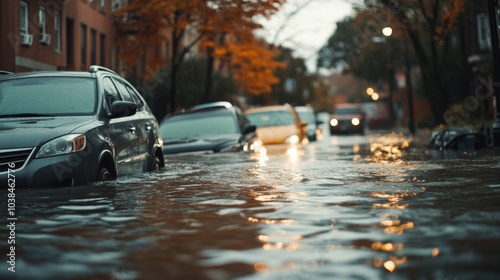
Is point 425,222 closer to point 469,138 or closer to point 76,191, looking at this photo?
point 76,191

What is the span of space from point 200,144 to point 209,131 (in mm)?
1026

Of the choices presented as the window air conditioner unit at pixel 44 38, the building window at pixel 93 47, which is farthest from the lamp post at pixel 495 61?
the building window at pixel 93 47

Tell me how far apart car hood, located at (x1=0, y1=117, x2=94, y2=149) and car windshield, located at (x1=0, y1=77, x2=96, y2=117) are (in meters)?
0.30

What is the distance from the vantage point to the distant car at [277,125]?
90.5 ft

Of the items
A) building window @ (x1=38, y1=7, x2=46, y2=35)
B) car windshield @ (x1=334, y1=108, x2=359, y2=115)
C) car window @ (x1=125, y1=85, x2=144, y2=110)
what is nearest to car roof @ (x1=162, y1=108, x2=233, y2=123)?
car window @ (x1=125, y1=85, x2=144, y2=110)

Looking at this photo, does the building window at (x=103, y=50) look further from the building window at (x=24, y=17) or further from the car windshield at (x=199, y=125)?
the car windshield at (x=199, y=125)

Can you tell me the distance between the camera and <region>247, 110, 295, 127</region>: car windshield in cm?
2855

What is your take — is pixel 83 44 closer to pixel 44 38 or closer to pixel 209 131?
pixel 44 38

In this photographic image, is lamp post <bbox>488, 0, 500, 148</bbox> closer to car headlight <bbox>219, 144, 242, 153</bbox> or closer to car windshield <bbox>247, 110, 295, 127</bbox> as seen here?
car headlight <bbox>219, 144, 242, 153</bbox>

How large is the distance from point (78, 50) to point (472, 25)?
21.2 metres

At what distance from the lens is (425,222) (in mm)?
6539

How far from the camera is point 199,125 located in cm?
1853

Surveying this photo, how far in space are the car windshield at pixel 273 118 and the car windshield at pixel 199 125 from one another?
9664 mm

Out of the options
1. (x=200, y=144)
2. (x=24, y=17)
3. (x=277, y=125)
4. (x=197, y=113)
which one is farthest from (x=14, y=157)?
(x=24, y=17)
